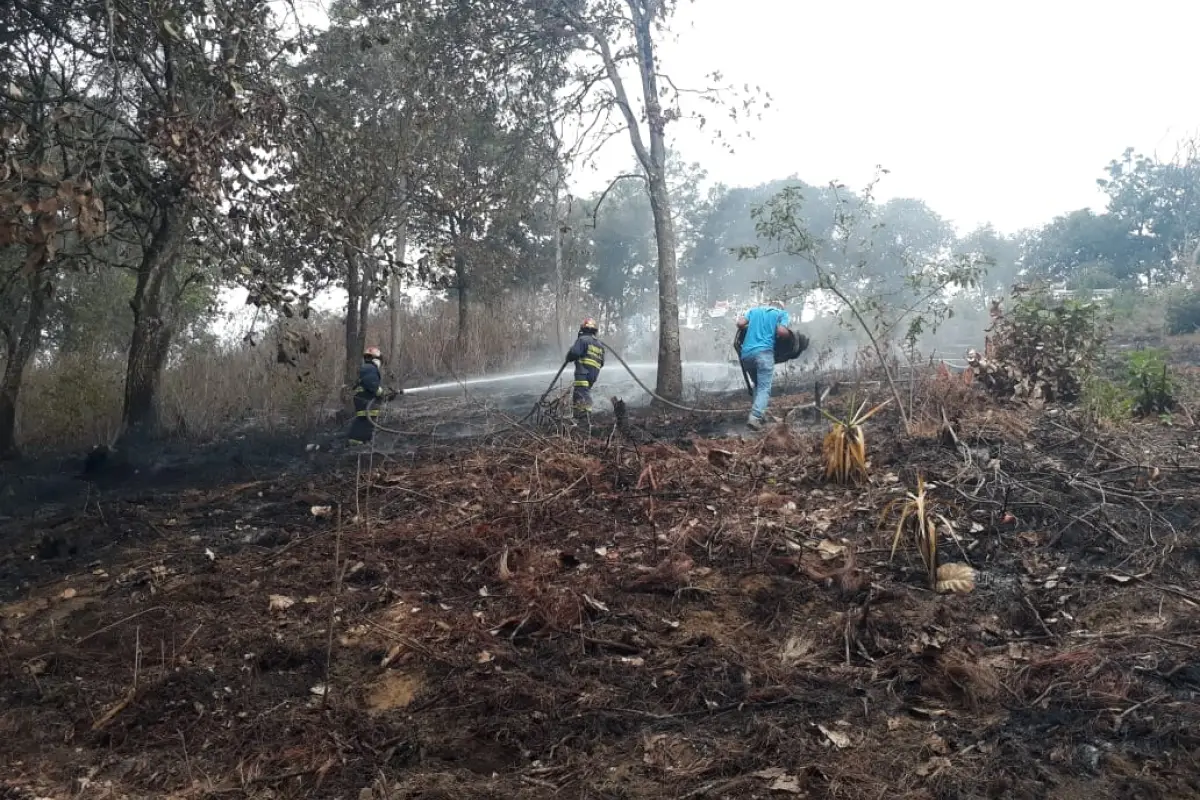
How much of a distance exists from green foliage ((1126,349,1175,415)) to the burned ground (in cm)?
193

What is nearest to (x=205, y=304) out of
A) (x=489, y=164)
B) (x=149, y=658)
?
(x=489, y=164)

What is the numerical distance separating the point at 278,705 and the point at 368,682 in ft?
1.28

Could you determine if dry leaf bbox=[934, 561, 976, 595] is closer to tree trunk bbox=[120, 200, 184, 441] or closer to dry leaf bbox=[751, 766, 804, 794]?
dry leaf bbox=[751, 766, 804, 794]

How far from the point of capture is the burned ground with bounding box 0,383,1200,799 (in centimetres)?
288

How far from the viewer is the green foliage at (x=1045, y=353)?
357 inches

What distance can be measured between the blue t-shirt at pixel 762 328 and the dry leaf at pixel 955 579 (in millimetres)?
5294

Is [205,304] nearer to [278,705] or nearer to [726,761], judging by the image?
[278,705]

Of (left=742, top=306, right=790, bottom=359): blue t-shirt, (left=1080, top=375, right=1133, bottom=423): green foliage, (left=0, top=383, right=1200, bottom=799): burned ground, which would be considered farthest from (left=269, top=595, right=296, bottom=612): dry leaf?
(left=1080, top=375, right=1133, bottom=423): green foliage

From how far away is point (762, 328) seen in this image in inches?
380

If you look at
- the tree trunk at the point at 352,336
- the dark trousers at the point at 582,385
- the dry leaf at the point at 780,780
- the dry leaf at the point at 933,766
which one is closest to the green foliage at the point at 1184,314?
the dark trousers at the point at 582,385

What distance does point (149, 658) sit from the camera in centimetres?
396

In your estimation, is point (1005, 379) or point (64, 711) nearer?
point (64, 711)

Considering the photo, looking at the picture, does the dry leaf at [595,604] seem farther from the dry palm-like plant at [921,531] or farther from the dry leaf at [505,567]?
the dry palm-like plant at [921,531]

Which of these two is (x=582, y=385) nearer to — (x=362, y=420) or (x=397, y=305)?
(x=362, y=420)
